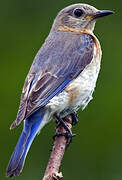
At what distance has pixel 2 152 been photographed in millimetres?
10820

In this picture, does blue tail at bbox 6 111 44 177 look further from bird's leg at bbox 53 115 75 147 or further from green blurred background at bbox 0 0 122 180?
green blurred background at bbox 0 0 122 180

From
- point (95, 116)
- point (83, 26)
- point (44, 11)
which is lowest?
point (95, 116)

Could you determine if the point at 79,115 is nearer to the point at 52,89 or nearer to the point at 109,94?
the point at 109,94

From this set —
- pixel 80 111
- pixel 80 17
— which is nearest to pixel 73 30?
pixel 80 17

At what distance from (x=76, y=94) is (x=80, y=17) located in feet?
3.89

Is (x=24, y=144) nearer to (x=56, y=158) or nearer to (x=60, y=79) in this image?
(x=56, y=158)

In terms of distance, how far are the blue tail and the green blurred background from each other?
1647mm

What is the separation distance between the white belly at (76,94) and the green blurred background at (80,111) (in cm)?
117

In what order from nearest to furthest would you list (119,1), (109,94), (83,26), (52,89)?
(52,89)
(83,26)
(109,94)
(119,1)

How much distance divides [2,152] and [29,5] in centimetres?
254

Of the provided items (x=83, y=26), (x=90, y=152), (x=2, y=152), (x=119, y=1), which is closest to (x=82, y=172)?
(x=90, y=152)

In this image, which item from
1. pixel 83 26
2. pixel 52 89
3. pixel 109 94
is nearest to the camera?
pixel 52 89

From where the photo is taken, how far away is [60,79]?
9523 mm

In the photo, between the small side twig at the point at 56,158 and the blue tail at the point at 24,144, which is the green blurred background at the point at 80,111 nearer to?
the small side twig at the point at 56,158
